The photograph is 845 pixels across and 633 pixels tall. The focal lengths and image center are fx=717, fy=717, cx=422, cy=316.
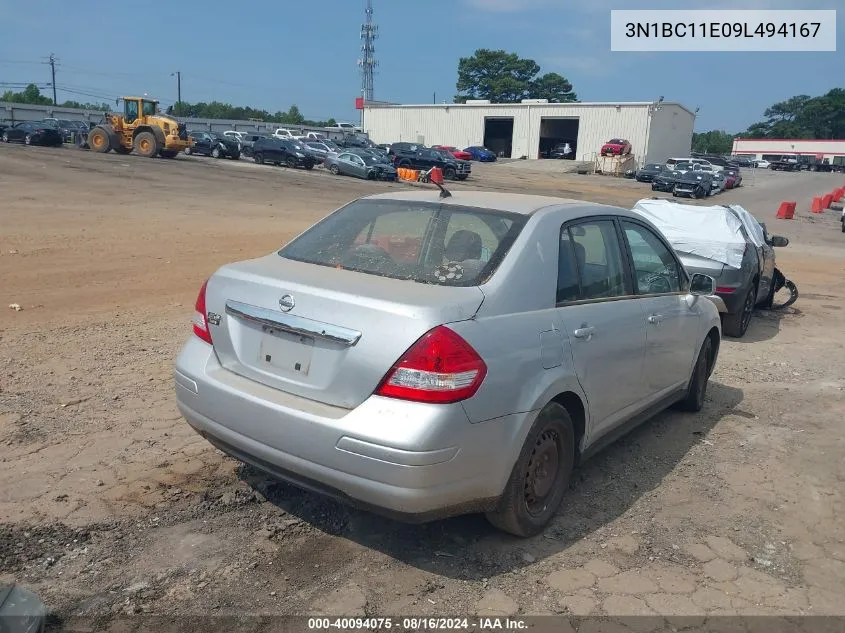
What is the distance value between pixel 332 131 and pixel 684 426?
232 feet

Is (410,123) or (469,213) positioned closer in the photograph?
(469,213)

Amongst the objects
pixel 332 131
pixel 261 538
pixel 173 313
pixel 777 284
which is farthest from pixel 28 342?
pixel 332 131

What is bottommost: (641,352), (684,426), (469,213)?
(684,426)

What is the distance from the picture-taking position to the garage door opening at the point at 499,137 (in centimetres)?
7431

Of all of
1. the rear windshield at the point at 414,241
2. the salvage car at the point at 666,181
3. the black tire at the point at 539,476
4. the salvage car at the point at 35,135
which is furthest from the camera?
the salvage car at the point at 35,135

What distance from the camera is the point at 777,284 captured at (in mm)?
10383

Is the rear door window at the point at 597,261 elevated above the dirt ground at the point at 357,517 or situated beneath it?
elevated above

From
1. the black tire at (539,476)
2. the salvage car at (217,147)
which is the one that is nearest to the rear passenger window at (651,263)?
the black tire at (539,476)

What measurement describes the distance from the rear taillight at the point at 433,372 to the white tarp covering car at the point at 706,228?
6209 millimetres

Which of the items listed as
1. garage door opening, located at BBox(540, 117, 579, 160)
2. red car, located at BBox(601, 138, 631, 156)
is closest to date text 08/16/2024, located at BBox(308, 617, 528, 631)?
red car, located at BBox(601, 138, 631, 156)

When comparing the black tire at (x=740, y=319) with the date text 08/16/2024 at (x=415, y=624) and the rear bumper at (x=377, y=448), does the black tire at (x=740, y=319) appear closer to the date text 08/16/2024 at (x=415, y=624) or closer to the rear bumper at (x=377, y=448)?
the rear bumper at (x=377, y=448)

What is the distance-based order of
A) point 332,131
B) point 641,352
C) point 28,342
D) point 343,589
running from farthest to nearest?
point 332,131 < point 28,342 < point 641,352 < point 343,589

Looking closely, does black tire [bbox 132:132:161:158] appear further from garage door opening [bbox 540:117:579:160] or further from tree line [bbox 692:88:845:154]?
tree line [bbox 692:88:845:154]

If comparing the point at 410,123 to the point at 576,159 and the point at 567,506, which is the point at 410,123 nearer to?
the point at 576,159
